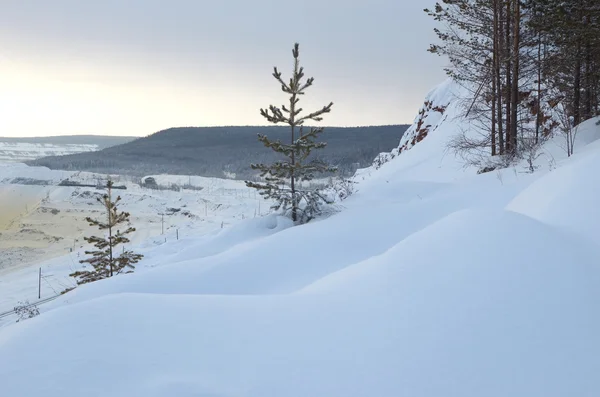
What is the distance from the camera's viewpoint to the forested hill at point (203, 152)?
5448 inches

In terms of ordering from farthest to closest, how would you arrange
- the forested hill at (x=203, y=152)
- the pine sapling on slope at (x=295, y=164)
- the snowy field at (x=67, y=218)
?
the forested hill at (x=203, y=152), the snowy field at (x=67, y=218), the pine sapling on slope at (x=295, y=164)

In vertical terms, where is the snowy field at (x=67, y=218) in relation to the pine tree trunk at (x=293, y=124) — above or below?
below

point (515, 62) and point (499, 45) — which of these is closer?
point (515, 62)

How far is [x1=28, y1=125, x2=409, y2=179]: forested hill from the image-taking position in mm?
138375

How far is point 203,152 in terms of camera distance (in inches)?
6526

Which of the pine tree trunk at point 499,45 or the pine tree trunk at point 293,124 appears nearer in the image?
the pine tree trunk at point 293,124

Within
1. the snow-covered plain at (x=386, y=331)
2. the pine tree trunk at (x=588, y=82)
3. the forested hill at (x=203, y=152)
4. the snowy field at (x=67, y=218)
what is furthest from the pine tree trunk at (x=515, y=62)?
the forested hill at (x=203, y=152)

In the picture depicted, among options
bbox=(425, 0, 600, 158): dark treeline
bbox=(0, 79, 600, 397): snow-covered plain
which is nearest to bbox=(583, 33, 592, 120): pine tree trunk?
bbox=(425, 0, 600, 158): dark treeline

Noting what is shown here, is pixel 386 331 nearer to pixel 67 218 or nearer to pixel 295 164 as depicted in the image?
pixel 295 164

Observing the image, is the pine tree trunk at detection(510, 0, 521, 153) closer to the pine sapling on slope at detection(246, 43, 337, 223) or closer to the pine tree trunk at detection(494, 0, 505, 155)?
the pine tree trunk at detection(494, 0, 505, 155)

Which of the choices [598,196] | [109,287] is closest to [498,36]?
[598,196]

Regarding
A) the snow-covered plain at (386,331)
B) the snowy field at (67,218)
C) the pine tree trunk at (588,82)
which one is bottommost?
the snowy field at (67,218)

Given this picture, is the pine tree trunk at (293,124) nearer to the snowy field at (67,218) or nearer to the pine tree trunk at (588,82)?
the snowy field at (67,218)

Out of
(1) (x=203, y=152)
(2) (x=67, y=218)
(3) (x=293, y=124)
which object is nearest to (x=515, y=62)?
(3) (x=293, y=124)
